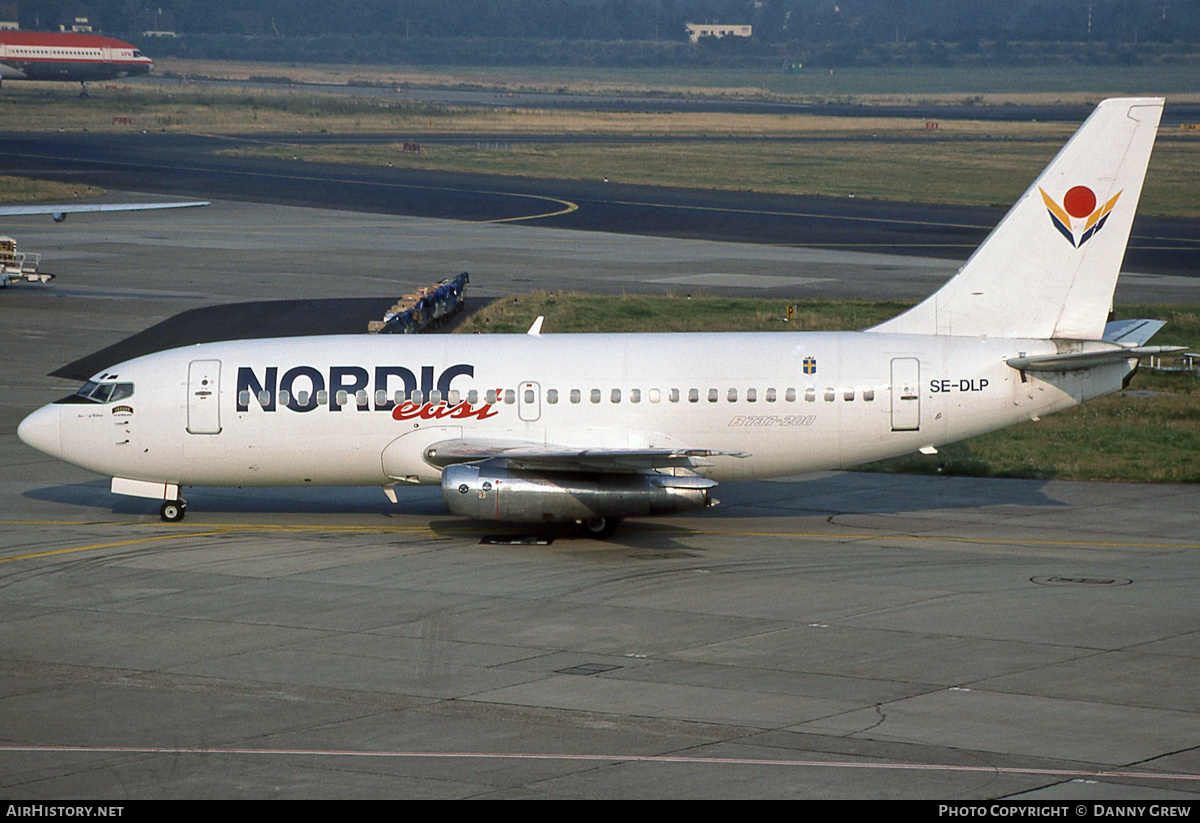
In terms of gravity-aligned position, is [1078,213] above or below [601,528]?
above

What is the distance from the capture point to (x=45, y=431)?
108 feet

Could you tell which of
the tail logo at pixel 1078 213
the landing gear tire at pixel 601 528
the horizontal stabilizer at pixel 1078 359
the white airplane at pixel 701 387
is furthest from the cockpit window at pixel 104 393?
the tail logo at pixel 1078 213

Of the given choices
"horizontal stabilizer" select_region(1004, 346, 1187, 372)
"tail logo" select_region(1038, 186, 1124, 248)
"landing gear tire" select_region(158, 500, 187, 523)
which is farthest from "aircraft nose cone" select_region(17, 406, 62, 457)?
"tail logo" select_region(1038, 186, 1124, 248)

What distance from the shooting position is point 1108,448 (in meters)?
39.9

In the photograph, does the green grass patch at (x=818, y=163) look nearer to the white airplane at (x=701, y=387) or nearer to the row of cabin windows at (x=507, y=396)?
the white airplane at (x=701, y=387)

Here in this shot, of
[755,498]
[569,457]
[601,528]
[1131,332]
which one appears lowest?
[601,528]

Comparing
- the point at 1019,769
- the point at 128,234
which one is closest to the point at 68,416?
the point at 1019,769

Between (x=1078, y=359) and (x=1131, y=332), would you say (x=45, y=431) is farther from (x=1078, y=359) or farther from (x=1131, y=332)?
(x=1131, y=332)

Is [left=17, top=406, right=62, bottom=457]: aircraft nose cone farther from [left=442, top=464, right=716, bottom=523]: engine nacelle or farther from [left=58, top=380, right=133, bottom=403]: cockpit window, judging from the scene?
[left=442, top=464, right=716, bottom=523]: engine nacelle

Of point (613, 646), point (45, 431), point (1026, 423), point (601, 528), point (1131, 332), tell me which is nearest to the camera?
point (613, 646)

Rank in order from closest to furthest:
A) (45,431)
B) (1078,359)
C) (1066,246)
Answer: (1078,359) → (1066,246) → (45,431)

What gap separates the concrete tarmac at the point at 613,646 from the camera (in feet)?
59.3

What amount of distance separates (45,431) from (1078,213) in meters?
23.0

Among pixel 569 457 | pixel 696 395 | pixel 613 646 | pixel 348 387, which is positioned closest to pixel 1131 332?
pixel 696 395
